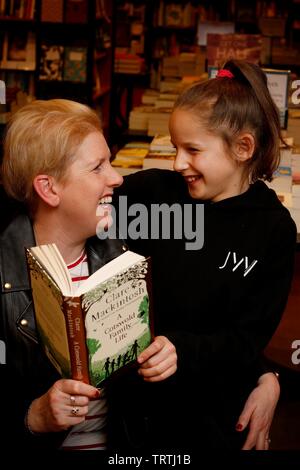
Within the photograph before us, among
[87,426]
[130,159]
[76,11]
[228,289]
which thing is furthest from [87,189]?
[76,11]

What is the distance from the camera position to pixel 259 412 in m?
1.74

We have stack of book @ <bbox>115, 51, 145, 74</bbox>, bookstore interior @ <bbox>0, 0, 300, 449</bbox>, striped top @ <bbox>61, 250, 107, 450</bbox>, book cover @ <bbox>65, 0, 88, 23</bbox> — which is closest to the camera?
striped top @ <bbox>61, 250, 107, 450</bbox>

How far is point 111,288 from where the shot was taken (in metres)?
1.24

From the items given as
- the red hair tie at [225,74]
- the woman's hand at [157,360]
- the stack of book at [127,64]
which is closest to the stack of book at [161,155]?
the red hair tie at [225,74]

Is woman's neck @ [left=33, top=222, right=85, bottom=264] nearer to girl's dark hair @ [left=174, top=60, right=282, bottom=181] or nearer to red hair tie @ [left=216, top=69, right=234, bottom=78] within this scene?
girl's dark hair @ [left=174, top=60, right=282, bottom=181]

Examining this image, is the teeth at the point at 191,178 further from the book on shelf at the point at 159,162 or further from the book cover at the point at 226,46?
the book cover at the point at 226,46

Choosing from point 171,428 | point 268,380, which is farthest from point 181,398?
point 268,380

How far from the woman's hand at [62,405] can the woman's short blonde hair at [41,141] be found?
1.51 feet

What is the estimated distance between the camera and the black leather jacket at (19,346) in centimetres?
150

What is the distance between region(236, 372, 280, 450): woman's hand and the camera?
1.73 m

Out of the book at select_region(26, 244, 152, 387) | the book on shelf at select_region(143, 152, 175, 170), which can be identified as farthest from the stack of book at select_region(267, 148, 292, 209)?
the book at select_region(26, 244, 152, 387)

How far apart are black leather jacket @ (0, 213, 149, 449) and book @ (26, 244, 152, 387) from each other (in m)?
0.15

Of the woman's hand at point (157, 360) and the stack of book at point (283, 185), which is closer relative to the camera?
the woman's hand at point (157, 360)

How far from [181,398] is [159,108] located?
2.89 metres
